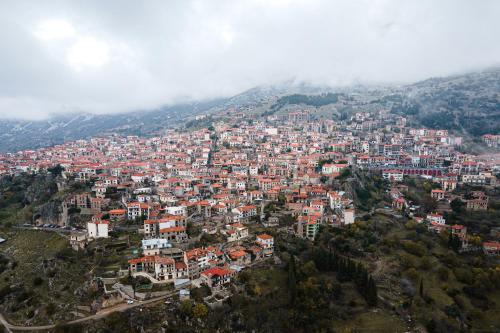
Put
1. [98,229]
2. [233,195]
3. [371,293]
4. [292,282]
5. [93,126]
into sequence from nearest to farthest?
[292,282] < [371,293] < [98,229] < [233,195] < [93,126]

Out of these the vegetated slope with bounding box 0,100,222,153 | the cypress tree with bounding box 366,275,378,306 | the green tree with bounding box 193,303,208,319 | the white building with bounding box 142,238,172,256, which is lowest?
the cypress tree with bounding box 366,275,378,306

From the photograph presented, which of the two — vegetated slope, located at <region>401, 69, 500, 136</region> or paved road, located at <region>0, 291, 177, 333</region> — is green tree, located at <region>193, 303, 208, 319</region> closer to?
paved road, located at <region>0, 291, 177, 333</region>

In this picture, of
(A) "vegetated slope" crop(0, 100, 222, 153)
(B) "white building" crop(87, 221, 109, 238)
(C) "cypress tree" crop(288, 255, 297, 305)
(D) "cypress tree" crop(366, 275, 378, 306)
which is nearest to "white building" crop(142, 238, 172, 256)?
(B) "white building" crop(87, 221, 109, 238)

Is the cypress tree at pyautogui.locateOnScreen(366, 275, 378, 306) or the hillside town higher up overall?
the hillside town

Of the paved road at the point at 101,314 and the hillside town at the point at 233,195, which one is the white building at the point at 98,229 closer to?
the hillside town at the point at 233,195

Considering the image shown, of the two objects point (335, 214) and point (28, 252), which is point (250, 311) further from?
point (28, 252)

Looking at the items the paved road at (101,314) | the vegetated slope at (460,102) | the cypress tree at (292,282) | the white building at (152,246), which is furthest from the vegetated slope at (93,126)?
the cypress tree at (292,282)

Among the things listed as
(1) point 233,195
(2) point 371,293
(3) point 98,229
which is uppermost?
(1) point 233,195

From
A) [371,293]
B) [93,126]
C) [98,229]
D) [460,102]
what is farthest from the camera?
[93,126]

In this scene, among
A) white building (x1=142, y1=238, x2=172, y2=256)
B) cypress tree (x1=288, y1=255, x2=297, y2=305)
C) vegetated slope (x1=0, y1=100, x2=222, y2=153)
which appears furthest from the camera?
vegetated slope (x1=0, y1=100, x2=222, y2=153)

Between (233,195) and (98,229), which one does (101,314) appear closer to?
(98,229)

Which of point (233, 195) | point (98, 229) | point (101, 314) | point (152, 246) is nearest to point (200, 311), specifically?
point (101, 314)
